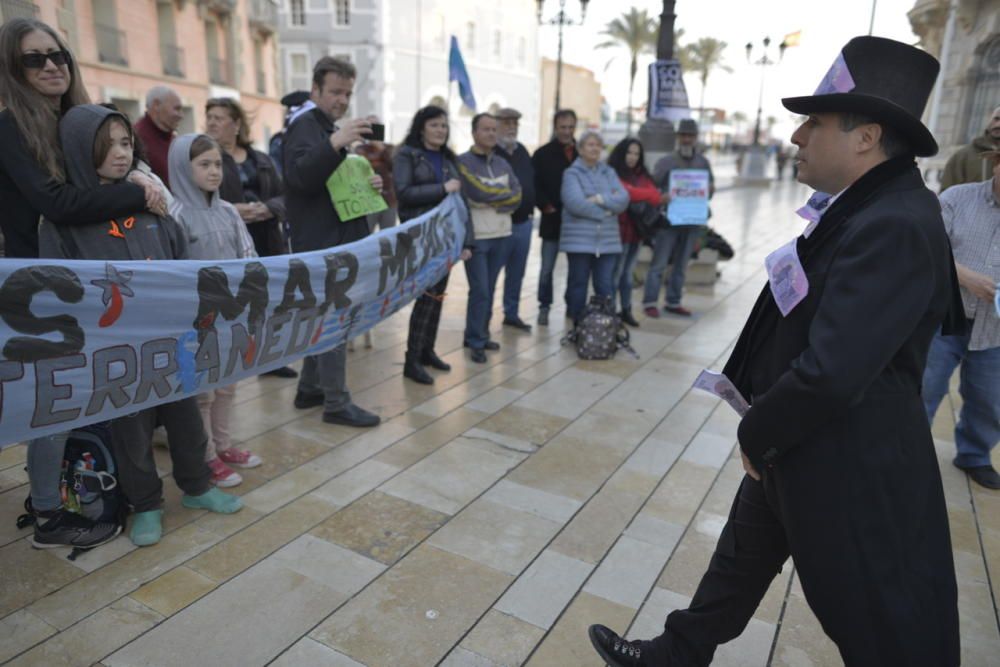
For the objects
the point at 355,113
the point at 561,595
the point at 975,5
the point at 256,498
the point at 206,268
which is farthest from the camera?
the point at 355,113

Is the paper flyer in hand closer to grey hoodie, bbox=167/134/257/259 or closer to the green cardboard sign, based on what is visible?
grey hoodie, bbox=167/134/257/259

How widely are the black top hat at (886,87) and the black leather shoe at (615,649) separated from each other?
1641 millimetres

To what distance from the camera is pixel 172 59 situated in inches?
777

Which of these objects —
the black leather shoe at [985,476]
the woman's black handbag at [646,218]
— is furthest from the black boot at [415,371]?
the black leather shoe at [985,476]

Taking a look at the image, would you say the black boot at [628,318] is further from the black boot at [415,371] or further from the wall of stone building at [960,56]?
the wall of stone building at [960,56]

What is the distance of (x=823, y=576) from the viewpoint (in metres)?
1.64

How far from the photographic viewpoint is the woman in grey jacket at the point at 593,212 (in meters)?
5.84

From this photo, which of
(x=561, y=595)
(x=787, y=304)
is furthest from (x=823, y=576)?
(x=561, y=595)

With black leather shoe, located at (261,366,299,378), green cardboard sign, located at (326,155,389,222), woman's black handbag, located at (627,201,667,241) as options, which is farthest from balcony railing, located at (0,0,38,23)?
woman's black handbag, located at (627,201,667,241)

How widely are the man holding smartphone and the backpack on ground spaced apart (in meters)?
2.15

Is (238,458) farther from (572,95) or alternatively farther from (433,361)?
(572,95)

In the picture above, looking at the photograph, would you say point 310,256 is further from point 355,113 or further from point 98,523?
point 355,113

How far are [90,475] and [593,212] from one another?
4.25 meters

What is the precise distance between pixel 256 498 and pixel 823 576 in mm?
2583
